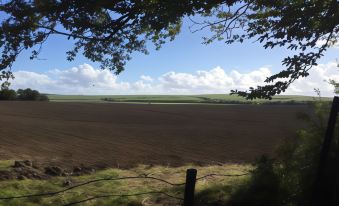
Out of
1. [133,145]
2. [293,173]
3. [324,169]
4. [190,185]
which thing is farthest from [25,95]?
[190,185]

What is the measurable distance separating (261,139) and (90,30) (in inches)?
705

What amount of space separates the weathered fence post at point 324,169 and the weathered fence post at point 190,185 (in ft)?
6.22

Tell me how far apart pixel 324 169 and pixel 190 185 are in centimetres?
223

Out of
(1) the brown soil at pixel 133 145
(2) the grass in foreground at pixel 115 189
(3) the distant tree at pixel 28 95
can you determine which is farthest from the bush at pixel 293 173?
(3) the distant tree at pixel 28 95

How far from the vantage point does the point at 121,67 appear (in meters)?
10.9

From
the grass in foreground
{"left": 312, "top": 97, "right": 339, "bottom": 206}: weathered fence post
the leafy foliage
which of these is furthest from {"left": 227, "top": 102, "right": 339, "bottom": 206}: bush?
the leafy foliage

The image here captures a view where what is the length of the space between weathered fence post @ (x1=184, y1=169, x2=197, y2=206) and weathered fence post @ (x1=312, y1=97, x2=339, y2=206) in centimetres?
189

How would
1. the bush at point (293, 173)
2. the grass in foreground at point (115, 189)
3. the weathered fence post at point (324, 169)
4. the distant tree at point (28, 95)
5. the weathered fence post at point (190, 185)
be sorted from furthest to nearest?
the distant tree at point (28, 95)
the grass in foreground at point (115, 189)
the bush at point (293, 173)
the weathered fence post at point (324, 169)
the weathered fence post at point (190, 185)

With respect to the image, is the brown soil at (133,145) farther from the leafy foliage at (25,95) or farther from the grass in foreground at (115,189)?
the leafy foliage at (25,95)

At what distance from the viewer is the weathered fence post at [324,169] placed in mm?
6148

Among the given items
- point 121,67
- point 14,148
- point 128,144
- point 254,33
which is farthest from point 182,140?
point 254,33

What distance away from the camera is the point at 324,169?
267 inches

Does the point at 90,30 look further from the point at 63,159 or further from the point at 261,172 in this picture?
the point at 63,159

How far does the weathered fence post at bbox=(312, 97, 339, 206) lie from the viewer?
6148 millimetres
